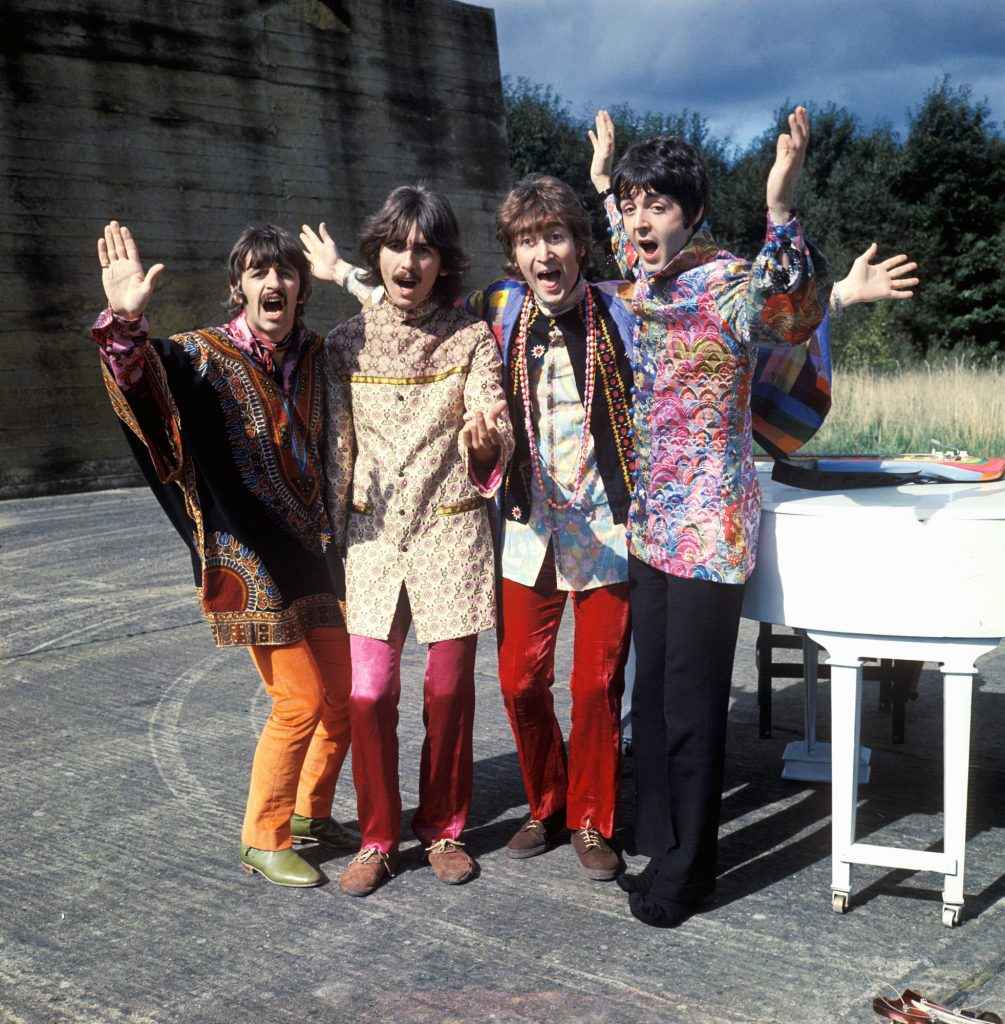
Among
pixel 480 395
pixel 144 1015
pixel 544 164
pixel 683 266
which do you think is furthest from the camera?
pixel 544 164

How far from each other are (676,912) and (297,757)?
44.7 inches

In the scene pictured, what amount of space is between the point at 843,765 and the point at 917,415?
11.5m

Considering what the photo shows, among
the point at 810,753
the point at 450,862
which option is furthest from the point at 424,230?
the point at 810,753

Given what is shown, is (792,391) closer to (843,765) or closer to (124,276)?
(843,765)

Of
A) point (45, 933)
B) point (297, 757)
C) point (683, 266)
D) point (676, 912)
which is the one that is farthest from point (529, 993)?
point (683, 266)

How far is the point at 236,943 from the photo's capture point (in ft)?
10.9

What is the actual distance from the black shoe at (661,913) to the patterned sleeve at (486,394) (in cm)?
115

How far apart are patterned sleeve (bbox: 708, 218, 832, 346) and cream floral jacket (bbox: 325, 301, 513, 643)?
83cm

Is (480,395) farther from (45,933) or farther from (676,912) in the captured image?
(45,933)

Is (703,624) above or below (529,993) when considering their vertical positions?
above

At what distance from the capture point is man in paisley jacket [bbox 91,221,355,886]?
353 centimetres

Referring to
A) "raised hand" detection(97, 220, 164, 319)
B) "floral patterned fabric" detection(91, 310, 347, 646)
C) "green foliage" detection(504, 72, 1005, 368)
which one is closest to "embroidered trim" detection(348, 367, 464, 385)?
"floral patterned fabric" detection(91, 310, 347, 646)

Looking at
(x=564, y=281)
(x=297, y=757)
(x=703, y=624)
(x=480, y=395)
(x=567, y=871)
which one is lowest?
(x=567, y=871)

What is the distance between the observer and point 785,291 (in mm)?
2969
